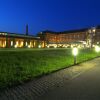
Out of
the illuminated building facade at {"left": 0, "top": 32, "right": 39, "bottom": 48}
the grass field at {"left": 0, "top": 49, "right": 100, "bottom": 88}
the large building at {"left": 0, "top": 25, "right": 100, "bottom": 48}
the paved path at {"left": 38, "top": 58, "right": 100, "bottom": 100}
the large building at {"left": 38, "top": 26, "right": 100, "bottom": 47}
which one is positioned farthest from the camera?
the large building at {"left": 38, "top": 26, "right": 100, "bottom": 47}

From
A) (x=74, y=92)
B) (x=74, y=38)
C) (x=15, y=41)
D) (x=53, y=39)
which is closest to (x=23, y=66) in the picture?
(x=74, y=92)

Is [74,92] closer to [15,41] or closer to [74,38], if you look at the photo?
[15,41]

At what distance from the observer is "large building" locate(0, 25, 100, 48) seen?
97050 millimetres

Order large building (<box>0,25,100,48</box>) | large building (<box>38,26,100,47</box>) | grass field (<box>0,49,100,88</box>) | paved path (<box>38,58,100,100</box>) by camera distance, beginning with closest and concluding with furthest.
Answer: paved path (<box>38,58,100,100</box>), grass field (<box>0,49,100,88</box>), large building (<box>0,25,100,48</box>), large building (<box>38,26,100,47</box>)

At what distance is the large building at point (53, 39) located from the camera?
9705 centimetres

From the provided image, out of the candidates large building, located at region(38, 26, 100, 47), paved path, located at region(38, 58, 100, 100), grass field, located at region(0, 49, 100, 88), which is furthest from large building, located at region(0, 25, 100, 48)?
paved path, located at region(38, 58, 100, 100)

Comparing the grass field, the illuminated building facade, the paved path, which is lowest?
the paved path

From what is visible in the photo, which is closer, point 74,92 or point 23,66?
point 74,92

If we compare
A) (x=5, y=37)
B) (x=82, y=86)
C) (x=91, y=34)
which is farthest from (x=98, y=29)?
(x=82, y=86)

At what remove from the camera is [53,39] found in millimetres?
176125

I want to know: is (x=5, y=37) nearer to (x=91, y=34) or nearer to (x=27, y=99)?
(x=91, y=34)

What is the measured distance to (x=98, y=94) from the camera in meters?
8.22

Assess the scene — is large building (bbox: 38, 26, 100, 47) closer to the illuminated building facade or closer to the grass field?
the illuminated building facade

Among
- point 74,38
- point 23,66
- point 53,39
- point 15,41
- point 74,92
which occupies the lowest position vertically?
point 74,92
